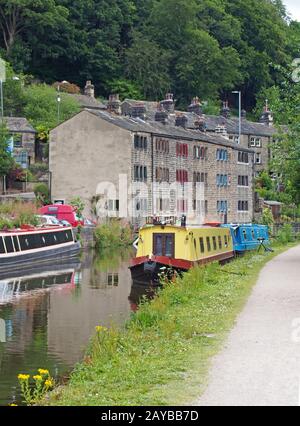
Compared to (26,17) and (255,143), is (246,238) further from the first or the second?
(26,17)

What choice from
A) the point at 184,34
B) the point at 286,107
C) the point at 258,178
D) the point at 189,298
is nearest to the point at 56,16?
the point at 184,34

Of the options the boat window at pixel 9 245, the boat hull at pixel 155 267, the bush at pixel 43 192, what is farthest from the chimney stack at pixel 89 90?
the boat hull at pixel 155 267

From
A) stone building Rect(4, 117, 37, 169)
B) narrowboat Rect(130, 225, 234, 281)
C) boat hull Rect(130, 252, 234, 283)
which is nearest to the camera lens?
boat hull Rect(130, 252, 234, 283)

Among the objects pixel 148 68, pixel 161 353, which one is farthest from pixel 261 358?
pixel 148 68

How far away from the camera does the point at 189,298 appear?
20875mm

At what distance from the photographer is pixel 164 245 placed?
31625 millimetres

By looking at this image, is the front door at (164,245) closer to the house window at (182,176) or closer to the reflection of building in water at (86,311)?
the reflection of building in water at (86,311)

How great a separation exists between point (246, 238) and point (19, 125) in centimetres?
2980

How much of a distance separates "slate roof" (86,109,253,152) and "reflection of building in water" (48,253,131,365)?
23.0 meters

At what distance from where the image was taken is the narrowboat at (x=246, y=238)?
4097 cm

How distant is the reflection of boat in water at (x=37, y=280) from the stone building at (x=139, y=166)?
52.9 feet

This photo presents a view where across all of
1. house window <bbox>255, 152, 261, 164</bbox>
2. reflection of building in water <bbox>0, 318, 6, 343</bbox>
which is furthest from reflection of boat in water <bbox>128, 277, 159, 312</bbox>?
house window <bbox>255, 152, 261, 164</bbox>

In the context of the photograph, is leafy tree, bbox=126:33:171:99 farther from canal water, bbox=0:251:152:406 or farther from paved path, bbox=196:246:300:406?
paved path, bbox=196:246:300:406

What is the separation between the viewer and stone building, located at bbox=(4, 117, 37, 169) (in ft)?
218
